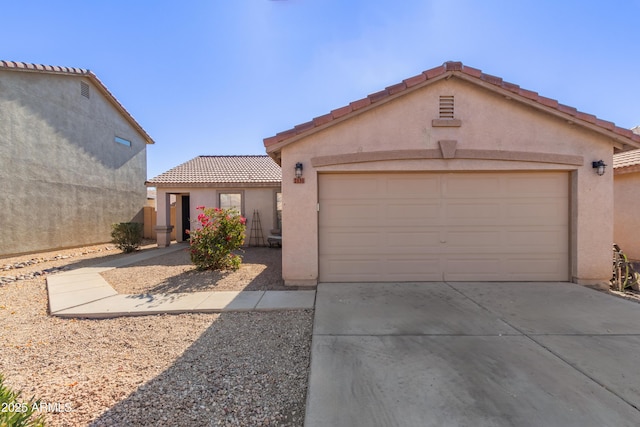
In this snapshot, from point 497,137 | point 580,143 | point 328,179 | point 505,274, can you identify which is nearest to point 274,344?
point 328,179

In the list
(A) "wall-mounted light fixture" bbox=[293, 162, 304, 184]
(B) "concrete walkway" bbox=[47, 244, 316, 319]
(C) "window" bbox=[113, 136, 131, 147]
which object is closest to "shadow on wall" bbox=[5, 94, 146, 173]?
(C) "window" bbox=[113, 136, 131, 147]

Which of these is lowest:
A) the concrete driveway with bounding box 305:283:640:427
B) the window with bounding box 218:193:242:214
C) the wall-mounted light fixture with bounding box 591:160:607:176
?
the concrete driveway with bounding box 305:283:640:427

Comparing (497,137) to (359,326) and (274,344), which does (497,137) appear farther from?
(274,344)

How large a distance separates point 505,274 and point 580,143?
322 cm

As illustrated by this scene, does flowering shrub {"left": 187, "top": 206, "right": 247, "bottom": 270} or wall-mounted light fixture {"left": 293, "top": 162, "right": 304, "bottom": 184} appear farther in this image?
flowering shrub {"left": 187, "top": 206, "right": 247, "bottom": 270}

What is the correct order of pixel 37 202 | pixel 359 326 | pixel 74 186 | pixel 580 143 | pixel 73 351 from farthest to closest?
pixel 74 186
pixel 37 202
pixel 580 143
pixel 359 326
pixel 73 351

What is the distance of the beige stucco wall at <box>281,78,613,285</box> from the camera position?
559 cm

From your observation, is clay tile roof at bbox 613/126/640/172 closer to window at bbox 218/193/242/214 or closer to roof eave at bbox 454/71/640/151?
roof eave at bbox 454/71/640/151

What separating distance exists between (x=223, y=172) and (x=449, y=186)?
35.6 ft

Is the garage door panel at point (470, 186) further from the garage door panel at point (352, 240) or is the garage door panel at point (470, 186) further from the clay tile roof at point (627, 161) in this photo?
the clay tile roof at point (627, 161)

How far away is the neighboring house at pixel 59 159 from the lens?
9508 millimetres

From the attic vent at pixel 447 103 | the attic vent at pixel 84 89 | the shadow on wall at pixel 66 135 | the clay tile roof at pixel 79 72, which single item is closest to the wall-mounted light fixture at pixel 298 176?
the attic vent at pixel 447 103

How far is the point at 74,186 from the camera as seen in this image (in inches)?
462

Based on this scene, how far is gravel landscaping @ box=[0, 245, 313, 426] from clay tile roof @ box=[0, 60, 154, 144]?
10.1 m
